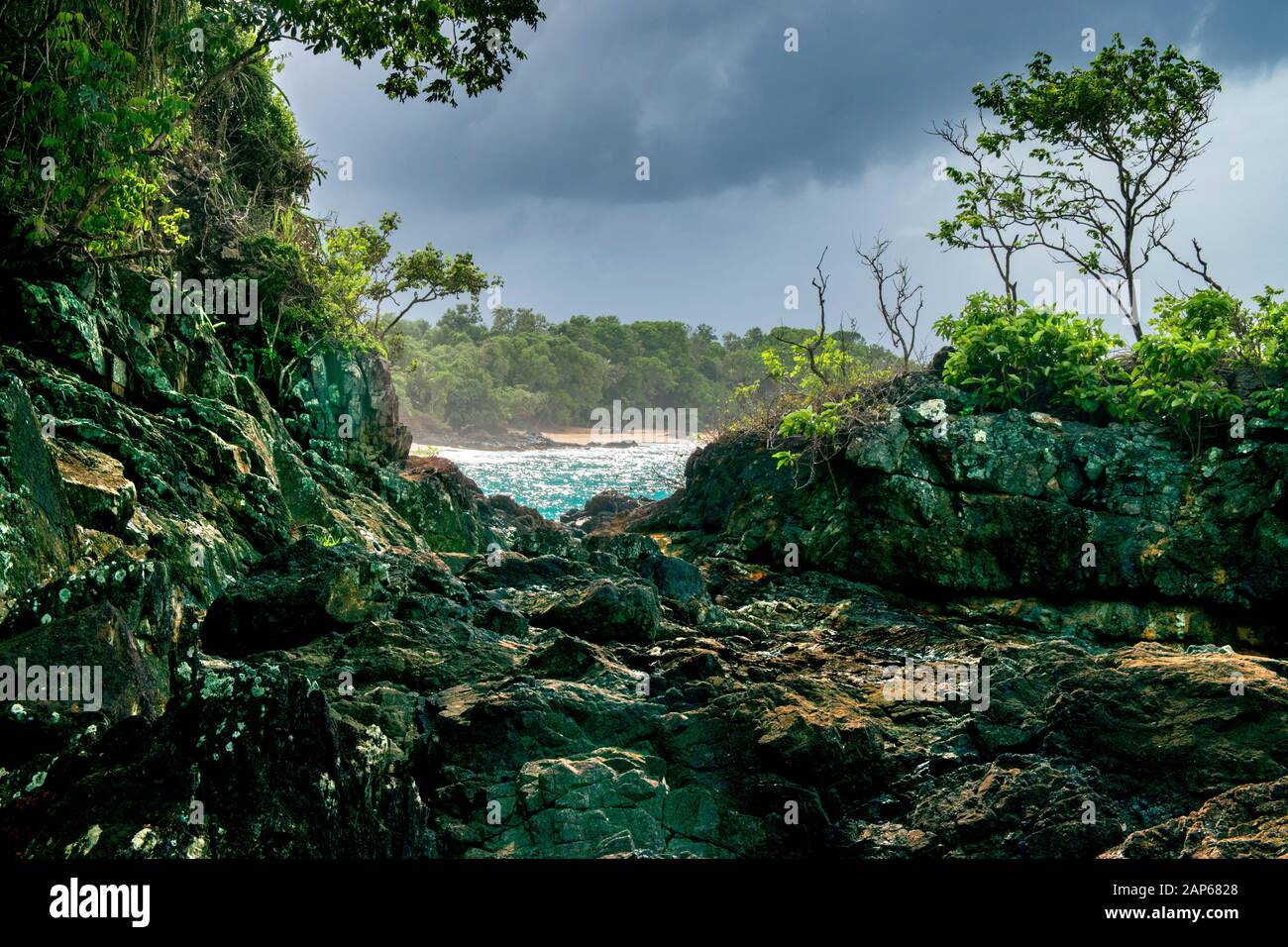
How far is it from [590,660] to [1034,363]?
11894mm

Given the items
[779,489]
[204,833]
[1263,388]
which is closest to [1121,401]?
[1263,388]

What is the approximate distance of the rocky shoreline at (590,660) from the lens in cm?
368

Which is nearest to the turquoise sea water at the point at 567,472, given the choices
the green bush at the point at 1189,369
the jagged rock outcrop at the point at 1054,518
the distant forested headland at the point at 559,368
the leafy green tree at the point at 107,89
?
the distant forested headland at the point at 559,368

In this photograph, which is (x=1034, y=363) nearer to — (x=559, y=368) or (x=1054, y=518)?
(x=1054, y=518)

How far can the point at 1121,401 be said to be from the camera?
14.1 metres

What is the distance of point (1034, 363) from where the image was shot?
A: 1501cm

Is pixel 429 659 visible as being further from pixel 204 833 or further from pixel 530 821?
pixel 204 833

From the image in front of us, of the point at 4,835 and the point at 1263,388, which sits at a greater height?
the point at 1263,388

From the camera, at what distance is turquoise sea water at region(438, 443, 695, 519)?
156ft

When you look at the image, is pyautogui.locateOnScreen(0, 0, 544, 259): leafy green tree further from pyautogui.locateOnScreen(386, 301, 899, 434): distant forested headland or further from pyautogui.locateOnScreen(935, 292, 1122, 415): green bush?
pyautogui.locateOnScreen(386, 301, 899, 434): distant forested headland

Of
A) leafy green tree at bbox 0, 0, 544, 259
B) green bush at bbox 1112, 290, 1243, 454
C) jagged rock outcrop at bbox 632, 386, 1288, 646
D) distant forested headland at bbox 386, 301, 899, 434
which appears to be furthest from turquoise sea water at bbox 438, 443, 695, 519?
leafy green tree at bbox 0, 0, 544, 259

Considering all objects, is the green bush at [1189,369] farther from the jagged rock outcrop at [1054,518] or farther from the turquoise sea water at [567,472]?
the turquoise sea water at [567,472]
